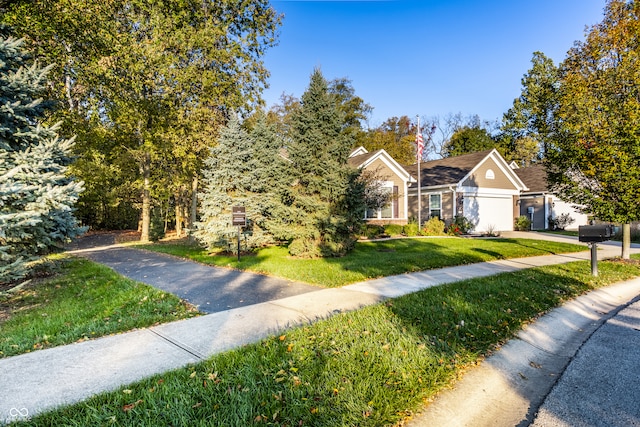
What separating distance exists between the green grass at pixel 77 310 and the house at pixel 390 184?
15365mm

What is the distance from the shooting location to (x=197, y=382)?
2928 mm

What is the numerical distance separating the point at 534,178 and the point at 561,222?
4094 mm

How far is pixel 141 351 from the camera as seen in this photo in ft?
12.2

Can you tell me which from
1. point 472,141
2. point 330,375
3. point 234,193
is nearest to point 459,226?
point 234,193

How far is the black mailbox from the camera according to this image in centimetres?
745

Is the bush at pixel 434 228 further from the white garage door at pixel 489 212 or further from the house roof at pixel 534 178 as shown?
the house roof at pixel 534 178

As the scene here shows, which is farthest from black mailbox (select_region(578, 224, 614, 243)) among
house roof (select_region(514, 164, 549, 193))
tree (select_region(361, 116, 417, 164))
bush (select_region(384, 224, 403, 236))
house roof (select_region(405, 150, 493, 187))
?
tree (select_region(361, 116, 417, 164))

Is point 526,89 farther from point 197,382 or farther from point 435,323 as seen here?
point 197,382

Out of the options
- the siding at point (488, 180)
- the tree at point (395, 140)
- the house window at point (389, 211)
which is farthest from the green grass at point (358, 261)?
the tree at point (395, 140)

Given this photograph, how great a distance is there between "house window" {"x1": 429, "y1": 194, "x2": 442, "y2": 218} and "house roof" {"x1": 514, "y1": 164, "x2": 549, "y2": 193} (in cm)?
826

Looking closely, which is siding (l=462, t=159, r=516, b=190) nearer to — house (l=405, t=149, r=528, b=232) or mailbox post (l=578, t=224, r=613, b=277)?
house (l=405, t=149, r=528, b=232)

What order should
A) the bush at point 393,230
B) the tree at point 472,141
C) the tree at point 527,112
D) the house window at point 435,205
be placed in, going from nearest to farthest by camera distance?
the bush at point 393,230 < the house window at point 435,205 < the tree at point 527,112 < the tree at point 472,141

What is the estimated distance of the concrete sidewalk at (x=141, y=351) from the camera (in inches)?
112

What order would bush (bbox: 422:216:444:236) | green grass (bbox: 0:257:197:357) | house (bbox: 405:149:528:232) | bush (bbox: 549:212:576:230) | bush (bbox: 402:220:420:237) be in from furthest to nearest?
bush (bbox: 549:212:576:230) < house (bbox: 405:149:528:232) < bush (bbox: 422:216:444:236) < bush (bbox: 402:220:420:237) < green grass (bbox: 0:257:197:357)
